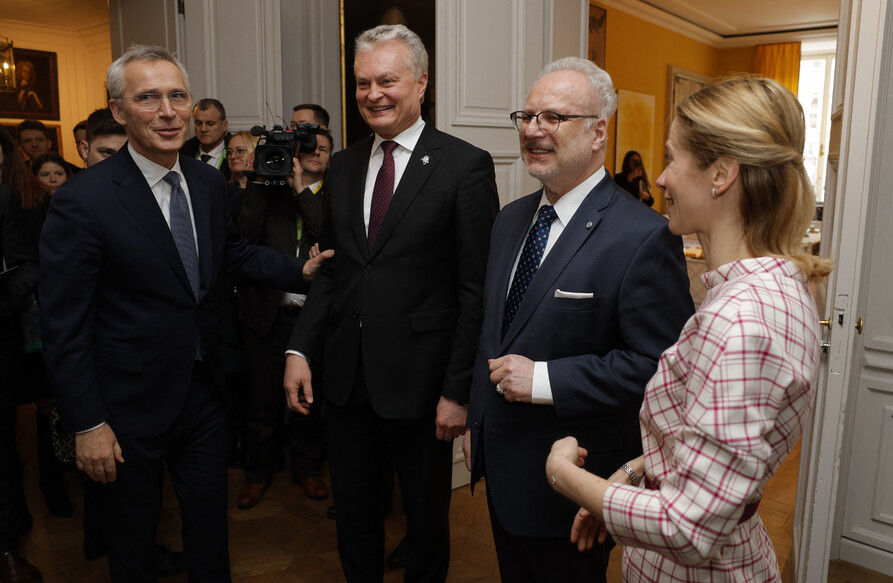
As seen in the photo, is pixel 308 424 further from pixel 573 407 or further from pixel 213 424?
pixel 573 407

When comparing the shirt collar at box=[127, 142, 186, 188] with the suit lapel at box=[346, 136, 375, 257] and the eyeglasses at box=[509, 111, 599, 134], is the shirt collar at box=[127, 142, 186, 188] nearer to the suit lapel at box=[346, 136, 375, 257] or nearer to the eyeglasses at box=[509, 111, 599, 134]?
the suit lapel at box=[346, 136, 375, 257]

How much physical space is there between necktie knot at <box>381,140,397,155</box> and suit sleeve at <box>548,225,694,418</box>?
2.69 feet

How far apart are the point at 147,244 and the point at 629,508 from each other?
1380 mm

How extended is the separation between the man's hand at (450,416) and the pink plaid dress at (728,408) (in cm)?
86

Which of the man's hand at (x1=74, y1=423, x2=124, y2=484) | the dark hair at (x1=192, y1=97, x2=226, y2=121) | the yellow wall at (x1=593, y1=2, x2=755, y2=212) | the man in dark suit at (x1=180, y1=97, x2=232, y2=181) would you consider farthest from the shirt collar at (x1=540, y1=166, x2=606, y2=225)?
the yellow wall at (x1=593, y1=2, x2=755, y2=212)

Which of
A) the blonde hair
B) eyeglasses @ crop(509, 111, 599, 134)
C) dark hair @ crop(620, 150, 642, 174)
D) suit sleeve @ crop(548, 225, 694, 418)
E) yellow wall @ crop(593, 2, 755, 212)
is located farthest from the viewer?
yellow wall @ crop(593, 2, 755, 212)

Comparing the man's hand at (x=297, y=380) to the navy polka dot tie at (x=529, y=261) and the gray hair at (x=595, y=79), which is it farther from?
the gray hair at (x=595, y=79)

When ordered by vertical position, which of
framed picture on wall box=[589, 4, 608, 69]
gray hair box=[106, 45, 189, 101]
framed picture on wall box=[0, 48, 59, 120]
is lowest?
gray hair box=[106, 45, 189, 101]

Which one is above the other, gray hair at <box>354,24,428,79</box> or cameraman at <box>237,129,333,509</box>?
gray hair at <box>354,24,428,79</box>

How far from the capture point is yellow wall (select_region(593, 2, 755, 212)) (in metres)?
8.26

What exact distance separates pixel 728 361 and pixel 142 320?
1479 mm

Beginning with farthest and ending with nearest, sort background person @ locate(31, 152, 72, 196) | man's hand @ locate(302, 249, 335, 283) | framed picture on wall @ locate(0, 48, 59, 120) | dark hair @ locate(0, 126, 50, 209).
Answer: framed picture on wall @ locate(0, 48, 59, 120) < background person @ locate(31, 152, 72, 196) < dark hair @ locate(0, 126, 50, 209) < man's hand @ locate(302, 249, 335, 283)

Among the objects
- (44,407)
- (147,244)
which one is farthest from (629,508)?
(44,407)

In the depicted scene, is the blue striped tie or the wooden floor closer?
the blue striped tie
